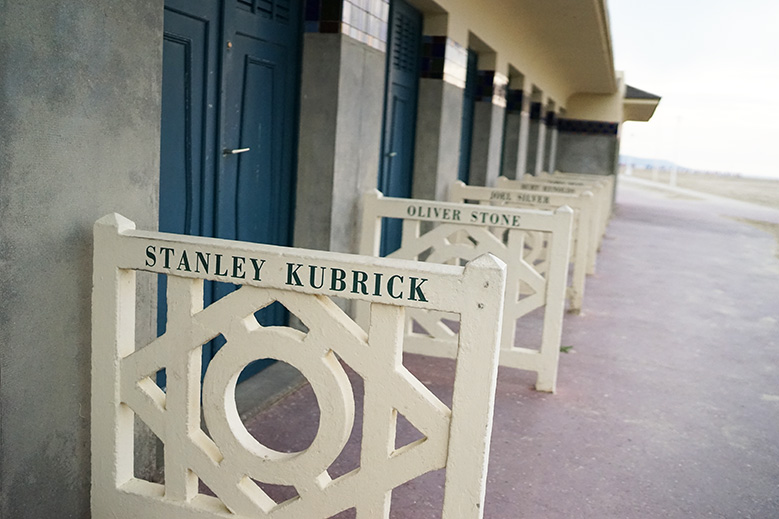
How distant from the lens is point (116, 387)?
87.9 inches

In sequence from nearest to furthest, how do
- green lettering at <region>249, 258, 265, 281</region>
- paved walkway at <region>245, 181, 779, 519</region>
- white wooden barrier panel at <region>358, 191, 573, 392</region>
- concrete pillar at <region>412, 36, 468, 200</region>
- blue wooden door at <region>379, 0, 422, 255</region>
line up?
green lettering at <region>249, 258, 265, 281</region> → paved walkway at <region>245, 181, 779, 519</region> → white wooden barrier panel at <region>358, 191, 573, 392</region> → blue wooden door at <region>379, 0, 422, 255</region> → concrete pillar at <region>412, 36, 468, 200</region>

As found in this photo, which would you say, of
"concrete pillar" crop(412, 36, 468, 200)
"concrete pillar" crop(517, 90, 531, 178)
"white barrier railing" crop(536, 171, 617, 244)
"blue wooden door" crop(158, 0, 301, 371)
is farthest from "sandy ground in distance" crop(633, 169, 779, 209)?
"blue wooden door" crop(158, 0, 301, 371)

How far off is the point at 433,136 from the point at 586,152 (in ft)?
39.9

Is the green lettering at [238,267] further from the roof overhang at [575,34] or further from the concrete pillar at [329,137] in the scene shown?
the roof overhang at [575,34]

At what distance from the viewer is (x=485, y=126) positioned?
8555mm

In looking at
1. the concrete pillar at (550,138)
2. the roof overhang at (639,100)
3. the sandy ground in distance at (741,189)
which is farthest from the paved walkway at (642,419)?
the sandy ground in distance at (741,189)

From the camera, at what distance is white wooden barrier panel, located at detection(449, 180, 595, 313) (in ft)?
19.1

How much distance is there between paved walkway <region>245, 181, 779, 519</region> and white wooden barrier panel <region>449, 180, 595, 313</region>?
0.78ft

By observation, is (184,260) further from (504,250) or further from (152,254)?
(504,250)

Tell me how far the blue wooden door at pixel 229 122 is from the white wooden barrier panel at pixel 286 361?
1.10 metres

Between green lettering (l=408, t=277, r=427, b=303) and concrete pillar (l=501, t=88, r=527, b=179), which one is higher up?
concrete pillar (l=501, t=88, r=527, b=179)

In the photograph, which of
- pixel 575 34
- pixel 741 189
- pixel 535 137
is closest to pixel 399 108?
pixel 575 34

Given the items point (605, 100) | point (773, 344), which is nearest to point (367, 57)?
point (773, 344)

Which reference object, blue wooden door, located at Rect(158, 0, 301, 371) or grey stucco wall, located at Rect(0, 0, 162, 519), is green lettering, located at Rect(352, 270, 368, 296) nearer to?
grey stucco wall, located at Rect(0, 0, 162, 519)
